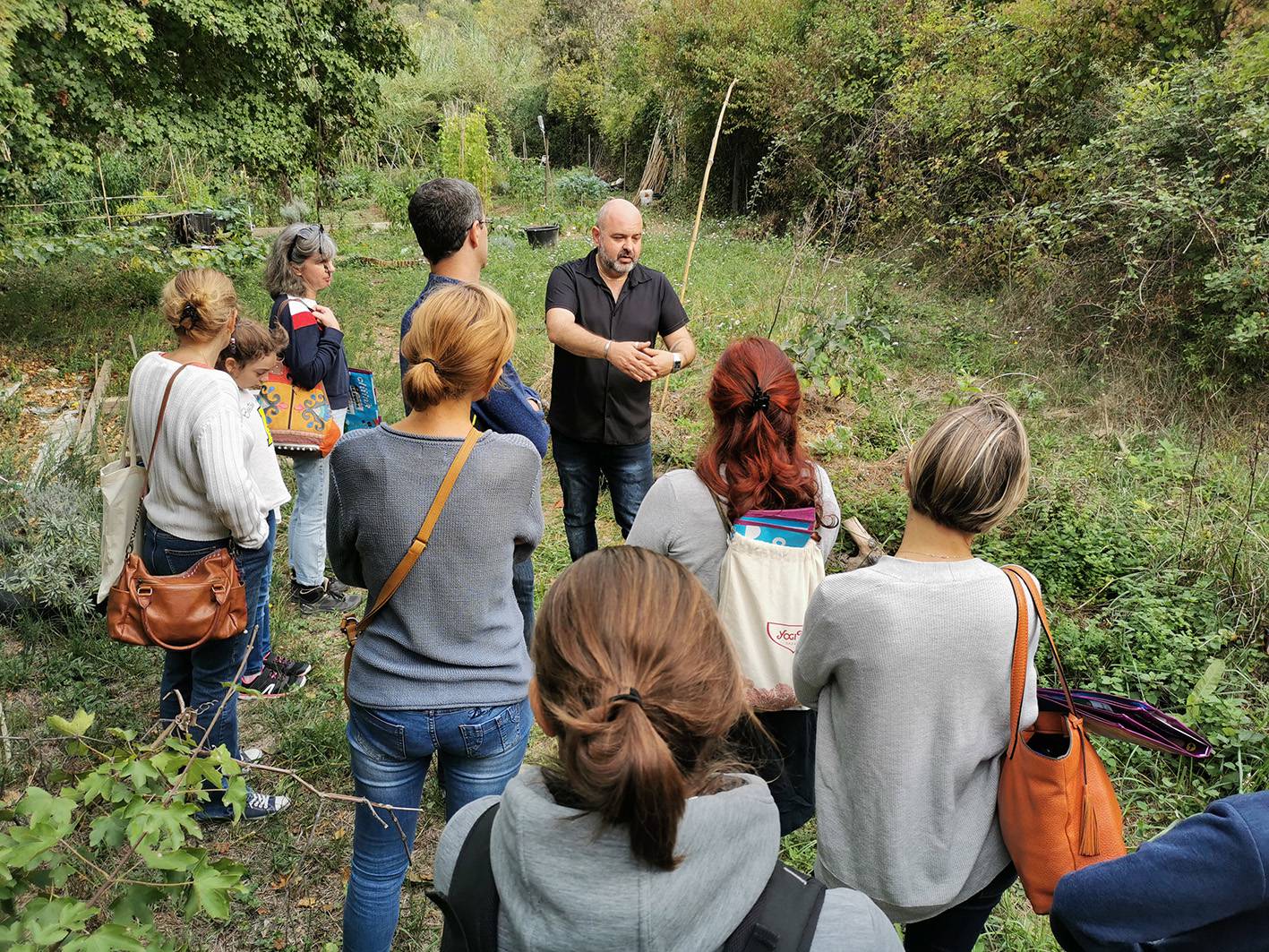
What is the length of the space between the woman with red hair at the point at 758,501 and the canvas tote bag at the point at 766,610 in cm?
2

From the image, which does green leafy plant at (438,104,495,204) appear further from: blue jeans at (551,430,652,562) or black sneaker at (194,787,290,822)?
black sneaker at (194,787,290,822)

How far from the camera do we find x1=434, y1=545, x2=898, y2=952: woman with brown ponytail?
3.32 ft

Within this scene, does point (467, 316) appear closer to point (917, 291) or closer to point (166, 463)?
point (166, 463)

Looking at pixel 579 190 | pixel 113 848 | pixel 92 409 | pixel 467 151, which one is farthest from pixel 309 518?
pixel 579 190

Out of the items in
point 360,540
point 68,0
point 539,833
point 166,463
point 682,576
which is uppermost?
point 68,0

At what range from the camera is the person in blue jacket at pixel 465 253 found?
2.90m

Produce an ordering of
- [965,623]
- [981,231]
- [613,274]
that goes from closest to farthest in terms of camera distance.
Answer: [965,623] → [613,274] → [981,231]

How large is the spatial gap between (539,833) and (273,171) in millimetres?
10377

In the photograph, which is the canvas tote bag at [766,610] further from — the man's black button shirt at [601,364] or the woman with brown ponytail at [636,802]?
the man's black button shirt at [601,364]

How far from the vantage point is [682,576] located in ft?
3.89

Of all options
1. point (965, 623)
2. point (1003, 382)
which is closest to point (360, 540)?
point (965, 623)

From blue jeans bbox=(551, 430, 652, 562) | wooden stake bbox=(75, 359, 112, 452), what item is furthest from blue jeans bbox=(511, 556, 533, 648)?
wooden stake bbox=(75, 359, 112, 452)

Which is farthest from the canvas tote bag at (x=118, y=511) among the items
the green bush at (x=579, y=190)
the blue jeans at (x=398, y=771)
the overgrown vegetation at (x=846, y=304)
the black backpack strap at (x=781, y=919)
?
the green bush at (x=579, y=190)

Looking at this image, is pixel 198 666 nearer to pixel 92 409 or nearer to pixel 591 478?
pixel 591 478
